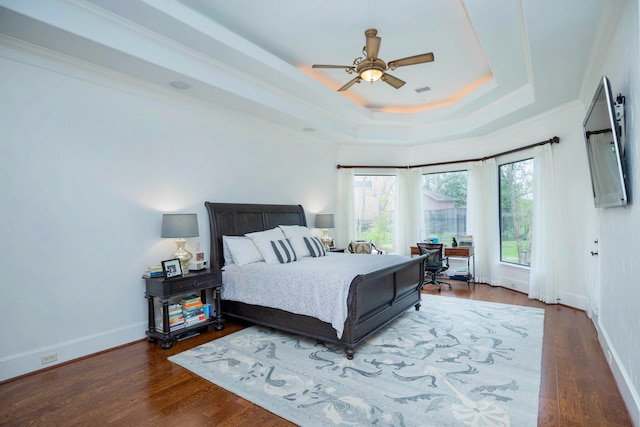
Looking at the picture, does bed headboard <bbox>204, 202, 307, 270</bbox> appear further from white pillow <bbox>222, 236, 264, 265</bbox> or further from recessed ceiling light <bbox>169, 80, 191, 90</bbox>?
recessed ceiling light <bbox>169, 80, 191, 90</bbox>

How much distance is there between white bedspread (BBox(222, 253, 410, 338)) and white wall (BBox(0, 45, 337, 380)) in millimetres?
857

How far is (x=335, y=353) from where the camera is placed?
3217 mm

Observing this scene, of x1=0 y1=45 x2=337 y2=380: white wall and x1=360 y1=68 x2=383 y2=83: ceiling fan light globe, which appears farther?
x1=360 y1=68 x2=383 y2=83: ceiling fan light globe

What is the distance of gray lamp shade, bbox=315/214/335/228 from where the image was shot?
241 inches

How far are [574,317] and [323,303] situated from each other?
343cm

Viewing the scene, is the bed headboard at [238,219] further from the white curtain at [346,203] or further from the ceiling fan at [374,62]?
the ceiling fan at [374,62]

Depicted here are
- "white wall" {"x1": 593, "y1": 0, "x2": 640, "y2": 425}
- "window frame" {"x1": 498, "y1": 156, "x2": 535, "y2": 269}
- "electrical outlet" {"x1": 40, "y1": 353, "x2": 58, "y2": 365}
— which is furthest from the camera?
"window frame" {"x1": 498, "y1": 156, "x2": 535, "y2": 269}

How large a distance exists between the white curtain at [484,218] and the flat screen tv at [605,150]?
122 inches

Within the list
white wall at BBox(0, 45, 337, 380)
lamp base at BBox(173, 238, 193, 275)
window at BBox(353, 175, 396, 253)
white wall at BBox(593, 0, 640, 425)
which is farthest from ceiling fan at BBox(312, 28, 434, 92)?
window at BBox(353, 175, 396, 253)

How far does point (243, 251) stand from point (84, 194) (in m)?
1.80

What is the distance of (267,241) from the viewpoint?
4.40 m

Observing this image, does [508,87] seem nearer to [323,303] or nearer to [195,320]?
[323,303]

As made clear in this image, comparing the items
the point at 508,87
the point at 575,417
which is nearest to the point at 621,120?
the point at 575,417

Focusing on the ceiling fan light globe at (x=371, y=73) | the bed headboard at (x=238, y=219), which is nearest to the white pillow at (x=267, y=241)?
the bed headboard at (x=238, y=219)
